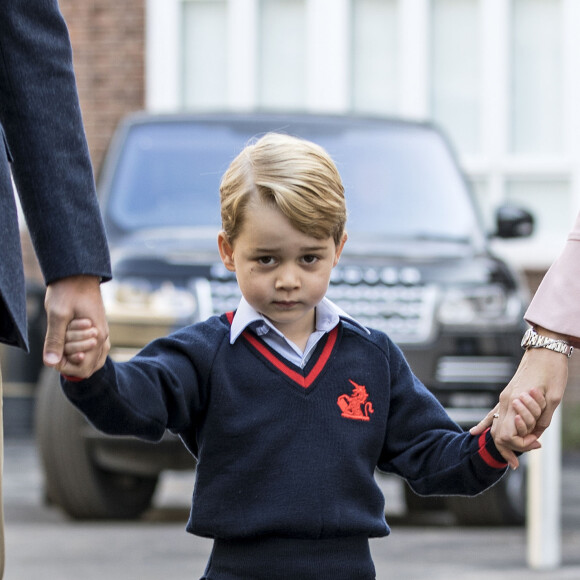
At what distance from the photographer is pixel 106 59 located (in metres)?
13.7

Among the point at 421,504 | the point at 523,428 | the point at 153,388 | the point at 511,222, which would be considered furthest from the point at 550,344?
the point at 421,504

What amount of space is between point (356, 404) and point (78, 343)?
0.58 metres

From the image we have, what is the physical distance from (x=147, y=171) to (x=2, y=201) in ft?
16.9

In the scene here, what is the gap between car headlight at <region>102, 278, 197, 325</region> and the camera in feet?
21.0

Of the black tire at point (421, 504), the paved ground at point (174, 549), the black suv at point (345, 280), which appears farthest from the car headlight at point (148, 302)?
the black tire at point (421, 504)

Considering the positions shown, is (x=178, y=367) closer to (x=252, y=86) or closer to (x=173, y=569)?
(x=173, y=569)

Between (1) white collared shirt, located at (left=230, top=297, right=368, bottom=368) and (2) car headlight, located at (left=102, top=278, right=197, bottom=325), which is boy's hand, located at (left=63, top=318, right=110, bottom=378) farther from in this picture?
(2) car headlight, located at (left=102, top=278, right=197, bottom=325)

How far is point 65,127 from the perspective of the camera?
2.59 m

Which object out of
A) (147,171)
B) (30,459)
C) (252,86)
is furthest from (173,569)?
(252,86)

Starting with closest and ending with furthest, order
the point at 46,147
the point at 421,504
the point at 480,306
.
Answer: the point at 46,147 < the point at 480,306 < the point at 421,504

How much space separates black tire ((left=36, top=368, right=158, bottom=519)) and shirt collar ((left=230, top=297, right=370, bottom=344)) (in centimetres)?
386

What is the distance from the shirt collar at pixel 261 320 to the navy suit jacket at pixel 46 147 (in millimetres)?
293

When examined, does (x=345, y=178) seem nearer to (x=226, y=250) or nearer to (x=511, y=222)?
(x=511, y=222)

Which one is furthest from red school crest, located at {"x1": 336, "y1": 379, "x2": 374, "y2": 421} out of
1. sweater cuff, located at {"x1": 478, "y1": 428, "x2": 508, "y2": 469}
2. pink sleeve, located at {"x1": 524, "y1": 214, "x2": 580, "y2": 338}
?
pink sleeve, located at {"x1": 524, "y1": 214, "x2": 580, "y2": 338}
